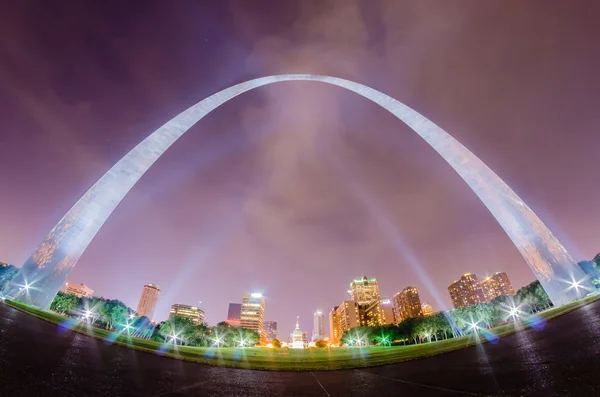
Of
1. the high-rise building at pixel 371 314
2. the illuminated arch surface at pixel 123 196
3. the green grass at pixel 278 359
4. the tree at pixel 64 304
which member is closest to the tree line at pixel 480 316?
the illuminated arch surface at pixel 123 196

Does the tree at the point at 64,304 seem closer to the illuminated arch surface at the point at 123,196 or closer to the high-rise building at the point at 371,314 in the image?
the illuminated arch surface at the point at 123,196

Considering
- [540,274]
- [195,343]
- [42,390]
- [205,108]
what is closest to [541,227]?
[540,274]

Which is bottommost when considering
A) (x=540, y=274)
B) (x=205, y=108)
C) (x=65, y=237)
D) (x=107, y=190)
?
(x=540, y=274)

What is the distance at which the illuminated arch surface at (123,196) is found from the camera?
623 inches

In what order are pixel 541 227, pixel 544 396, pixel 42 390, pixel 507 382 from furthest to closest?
pixel 541 227 < pixel 507 382 < pixel 42 390 < pixel 544 396

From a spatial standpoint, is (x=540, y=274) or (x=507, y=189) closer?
(x=540, y=274)

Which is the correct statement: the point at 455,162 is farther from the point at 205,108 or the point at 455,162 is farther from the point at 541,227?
the point at 205,108

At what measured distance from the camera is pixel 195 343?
69.2 meters

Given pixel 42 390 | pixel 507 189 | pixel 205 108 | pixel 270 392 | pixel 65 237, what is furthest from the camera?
pixel 205 108

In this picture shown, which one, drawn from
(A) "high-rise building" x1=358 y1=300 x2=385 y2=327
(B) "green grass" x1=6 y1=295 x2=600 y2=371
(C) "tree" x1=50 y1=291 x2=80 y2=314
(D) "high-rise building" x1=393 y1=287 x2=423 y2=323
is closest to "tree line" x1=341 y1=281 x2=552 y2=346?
(B) "green grass" x1=6 y1=295 x2=600 y2=371

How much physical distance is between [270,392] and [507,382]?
3.57m

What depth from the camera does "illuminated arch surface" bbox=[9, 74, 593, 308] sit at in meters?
15.8

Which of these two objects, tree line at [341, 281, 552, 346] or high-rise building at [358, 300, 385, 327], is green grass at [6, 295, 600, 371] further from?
high-rise building at [358, 300, 385, 327]

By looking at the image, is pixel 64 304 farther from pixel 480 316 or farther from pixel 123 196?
pixel 480 316
